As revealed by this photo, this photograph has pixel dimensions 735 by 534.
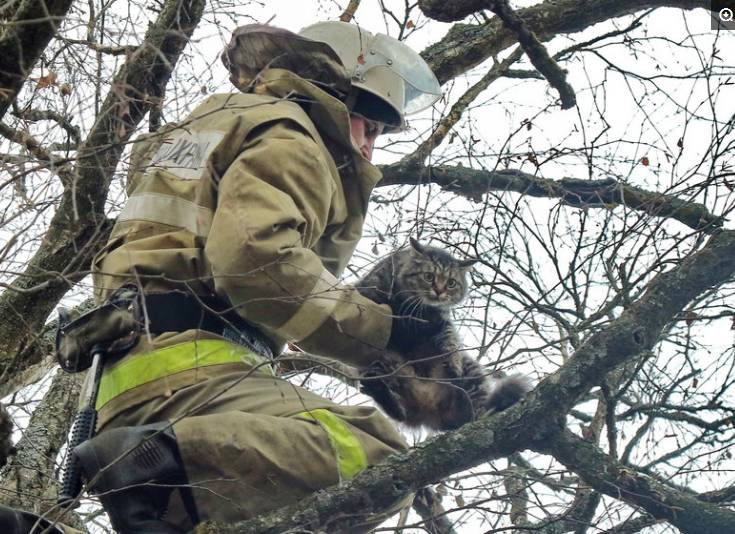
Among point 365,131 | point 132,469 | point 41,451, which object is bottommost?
point 132,469

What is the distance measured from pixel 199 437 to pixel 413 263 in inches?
92.4

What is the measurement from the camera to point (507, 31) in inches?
239

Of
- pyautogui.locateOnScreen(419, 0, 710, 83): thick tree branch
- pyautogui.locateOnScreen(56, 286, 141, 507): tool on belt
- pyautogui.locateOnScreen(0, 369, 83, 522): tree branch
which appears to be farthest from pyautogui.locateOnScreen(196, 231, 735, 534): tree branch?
pyautogui.locateOnScreen(419, 0, 710, 83): thick tree branch

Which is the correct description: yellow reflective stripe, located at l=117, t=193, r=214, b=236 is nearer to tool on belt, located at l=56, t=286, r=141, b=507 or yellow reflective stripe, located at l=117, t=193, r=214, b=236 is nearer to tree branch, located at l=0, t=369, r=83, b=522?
tool on belt, located at l=56, t=286, r=141, b=507

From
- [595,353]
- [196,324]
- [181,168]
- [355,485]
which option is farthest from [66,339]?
[595,353]

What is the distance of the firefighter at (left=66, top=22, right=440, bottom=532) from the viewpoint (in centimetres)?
313

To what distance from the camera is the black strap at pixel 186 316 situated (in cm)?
341

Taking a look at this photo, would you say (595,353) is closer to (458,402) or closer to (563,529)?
(563,529)

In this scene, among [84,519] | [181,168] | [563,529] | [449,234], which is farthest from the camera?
[449,234]

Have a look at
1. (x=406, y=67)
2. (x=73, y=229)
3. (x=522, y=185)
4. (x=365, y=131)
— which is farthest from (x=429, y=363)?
(x=73, y=229)

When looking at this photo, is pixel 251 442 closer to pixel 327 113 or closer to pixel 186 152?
pixel 186 152

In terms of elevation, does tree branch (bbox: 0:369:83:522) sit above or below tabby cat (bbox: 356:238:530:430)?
below

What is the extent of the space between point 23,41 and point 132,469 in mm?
1411

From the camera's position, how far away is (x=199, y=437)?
3123mm
